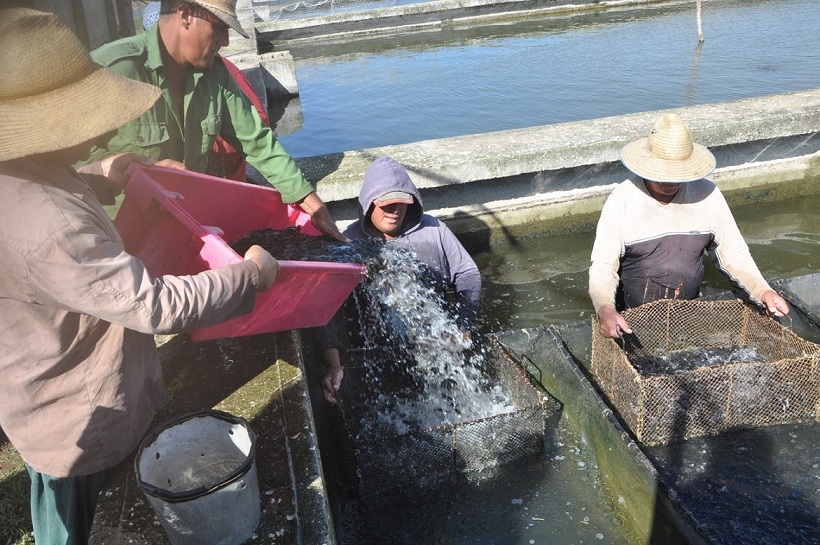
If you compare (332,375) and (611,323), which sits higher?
(611,323)

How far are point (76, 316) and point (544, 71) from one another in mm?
11288

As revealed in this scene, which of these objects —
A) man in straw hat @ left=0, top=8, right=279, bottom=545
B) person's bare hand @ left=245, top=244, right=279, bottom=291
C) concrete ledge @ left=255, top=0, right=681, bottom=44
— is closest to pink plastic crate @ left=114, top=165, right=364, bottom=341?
person's bare hand @ left=245, top=244, right=279, bottom=291

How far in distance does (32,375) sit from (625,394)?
2764 millimetres

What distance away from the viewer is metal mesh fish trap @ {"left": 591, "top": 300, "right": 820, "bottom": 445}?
3.32m

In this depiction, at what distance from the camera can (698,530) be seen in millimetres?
2594

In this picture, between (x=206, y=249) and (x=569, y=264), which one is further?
(x=569, y=264)

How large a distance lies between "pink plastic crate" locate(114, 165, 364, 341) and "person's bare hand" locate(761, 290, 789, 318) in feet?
7.55

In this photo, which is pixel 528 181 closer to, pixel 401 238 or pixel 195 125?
pixel 401 238

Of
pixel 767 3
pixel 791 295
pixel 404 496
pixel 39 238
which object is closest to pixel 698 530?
pixel 404 496

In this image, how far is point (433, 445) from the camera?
130 inches

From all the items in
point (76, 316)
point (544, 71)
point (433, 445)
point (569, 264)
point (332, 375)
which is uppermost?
point (76, 316)

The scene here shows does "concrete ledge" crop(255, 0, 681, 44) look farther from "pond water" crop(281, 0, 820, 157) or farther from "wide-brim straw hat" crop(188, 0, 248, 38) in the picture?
"wide-brim straw hat" crop(188, 0, 248, 38)

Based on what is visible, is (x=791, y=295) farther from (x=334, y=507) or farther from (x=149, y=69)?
(x=149, y=69)

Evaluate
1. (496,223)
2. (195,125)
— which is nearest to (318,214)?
(195,125)
